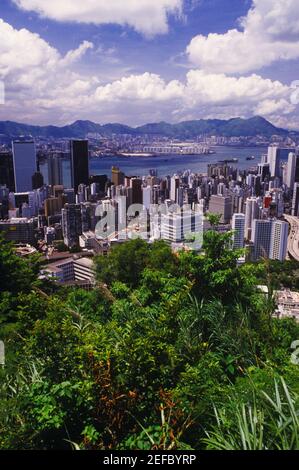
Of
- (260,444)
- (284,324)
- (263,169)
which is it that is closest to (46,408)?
(260,444)

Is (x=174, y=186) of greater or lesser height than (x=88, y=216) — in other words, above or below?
above

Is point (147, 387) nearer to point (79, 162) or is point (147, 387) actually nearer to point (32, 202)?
point (79, 162)

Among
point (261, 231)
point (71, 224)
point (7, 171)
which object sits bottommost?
point (261, 231)

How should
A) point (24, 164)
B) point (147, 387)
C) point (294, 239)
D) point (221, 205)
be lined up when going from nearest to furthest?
1. point (147, 387)
2. point (24, 164)
3. point (221, 205)
4. point (294, 239)

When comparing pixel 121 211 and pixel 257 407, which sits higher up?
pixel 257 407

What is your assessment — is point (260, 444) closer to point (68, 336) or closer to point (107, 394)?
point (107, 394)

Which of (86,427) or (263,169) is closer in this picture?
(86,427)

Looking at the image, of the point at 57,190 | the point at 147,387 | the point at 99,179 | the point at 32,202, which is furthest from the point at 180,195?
the point at 147,387

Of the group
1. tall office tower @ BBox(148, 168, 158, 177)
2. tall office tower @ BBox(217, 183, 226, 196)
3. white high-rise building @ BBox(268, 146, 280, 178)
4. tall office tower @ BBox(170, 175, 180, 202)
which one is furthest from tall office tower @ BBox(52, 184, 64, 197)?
white high-rise building @ BBox(268, 146, 280, 178)
